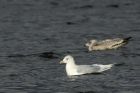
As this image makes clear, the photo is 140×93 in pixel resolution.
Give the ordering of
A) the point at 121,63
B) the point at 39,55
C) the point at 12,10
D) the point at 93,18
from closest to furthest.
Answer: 1. the point at 121,63
2. the point at 39,55
3. the point at 93,18
4. the point at 12,10

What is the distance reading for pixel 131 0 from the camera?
135 feet

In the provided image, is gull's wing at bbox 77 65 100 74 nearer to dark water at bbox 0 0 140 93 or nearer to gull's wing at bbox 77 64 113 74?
gull's wing at bbox 77 64 113 74

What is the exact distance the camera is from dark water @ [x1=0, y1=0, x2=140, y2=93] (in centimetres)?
2083

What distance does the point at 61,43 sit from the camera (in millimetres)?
28312

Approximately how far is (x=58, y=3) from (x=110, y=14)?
15.3 ft

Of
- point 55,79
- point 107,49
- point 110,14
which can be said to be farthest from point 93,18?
point 55,79

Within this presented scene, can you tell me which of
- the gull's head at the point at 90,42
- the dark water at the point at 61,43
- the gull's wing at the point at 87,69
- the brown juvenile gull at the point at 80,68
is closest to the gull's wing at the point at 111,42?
the gull's head at the point at 90,42

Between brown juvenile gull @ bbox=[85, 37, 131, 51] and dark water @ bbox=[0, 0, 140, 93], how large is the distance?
308 millimetres

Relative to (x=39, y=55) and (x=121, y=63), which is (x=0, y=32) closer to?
(x=39, y=55)

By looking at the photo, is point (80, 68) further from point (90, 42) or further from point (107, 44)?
point (90, 42)

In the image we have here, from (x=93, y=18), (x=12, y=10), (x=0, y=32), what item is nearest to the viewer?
(x=0, y=32)

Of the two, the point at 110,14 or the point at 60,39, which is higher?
the point at 110,14

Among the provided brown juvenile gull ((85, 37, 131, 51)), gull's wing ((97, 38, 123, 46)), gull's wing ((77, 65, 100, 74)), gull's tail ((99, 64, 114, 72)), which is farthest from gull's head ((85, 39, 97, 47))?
gull's wing ((77, 65, 100, 74))

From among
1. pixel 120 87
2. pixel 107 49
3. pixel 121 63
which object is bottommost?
pixel 120 87
